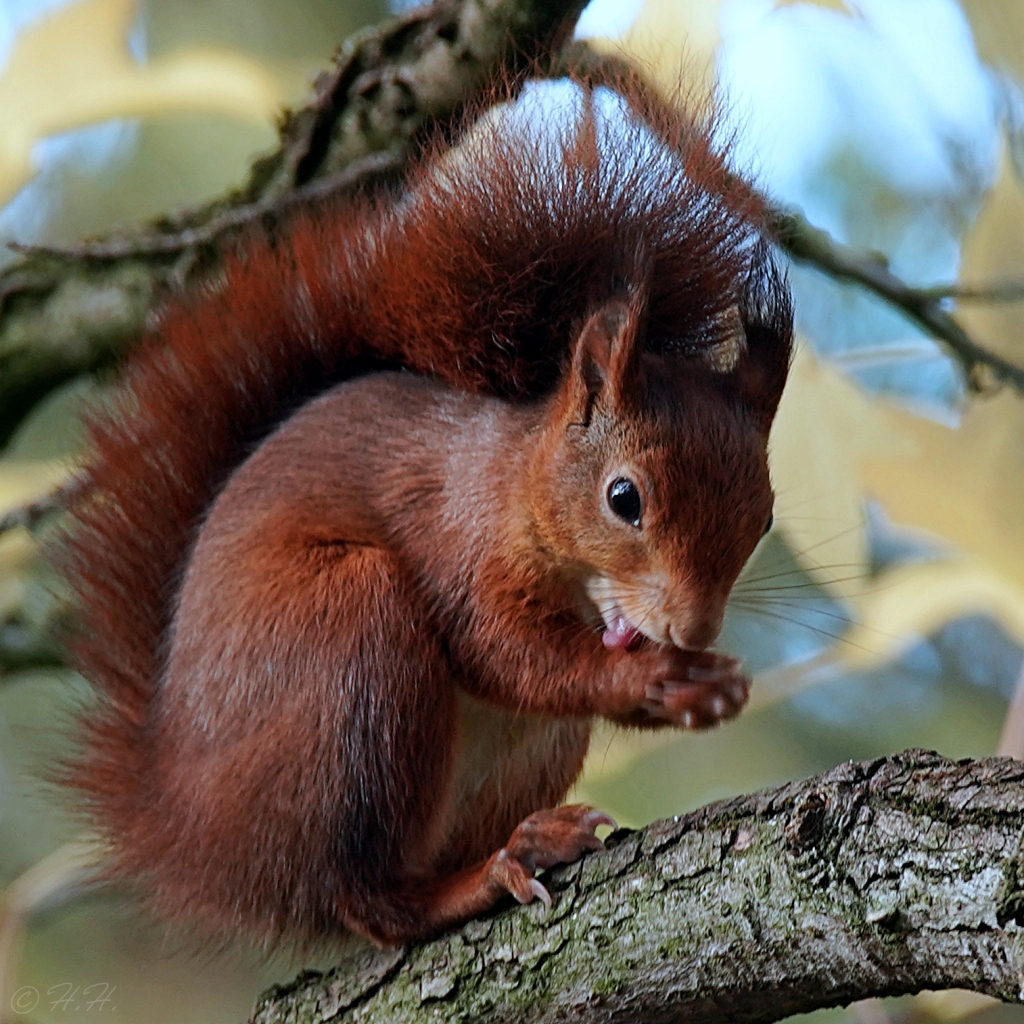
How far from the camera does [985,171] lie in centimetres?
254

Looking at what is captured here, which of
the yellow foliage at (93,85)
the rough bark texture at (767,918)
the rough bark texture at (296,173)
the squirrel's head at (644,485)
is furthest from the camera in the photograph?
the yellow foliage at (93,85)

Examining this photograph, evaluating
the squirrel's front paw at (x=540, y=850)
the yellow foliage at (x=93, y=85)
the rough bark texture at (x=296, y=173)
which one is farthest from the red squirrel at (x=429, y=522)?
the yellow foliage at (x=93, y=85)

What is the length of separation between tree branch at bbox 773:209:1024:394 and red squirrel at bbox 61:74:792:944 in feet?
0.56

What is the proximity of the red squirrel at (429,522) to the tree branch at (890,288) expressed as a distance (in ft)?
0.56

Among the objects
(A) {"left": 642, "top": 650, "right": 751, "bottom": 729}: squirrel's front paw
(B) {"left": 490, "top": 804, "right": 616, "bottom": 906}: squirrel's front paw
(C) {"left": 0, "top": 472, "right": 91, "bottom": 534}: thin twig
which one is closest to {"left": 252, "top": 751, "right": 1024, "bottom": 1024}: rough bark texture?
(B) {"left": 490, "top": 804, "right": 616, "bottom": 906}: squirrel's front paw

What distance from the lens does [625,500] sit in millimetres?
1560

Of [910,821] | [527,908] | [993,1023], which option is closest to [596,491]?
[527,908]

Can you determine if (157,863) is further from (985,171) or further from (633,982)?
(985,171)

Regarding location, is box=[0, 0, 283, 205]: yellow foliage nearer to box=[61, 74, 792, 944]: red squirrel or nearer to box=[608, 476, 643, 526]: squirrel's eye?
box=[61, 74, 792, 944]: red squirrel

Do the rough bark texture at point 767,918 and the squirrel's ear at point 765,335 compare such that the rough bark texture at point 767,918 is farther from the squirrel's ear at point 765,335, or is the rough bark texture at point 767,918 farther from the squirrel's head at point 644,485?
the squirrel's ear at point 765,335

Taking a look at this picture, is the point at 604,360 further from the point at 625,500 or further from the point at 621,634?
the point at 621,634

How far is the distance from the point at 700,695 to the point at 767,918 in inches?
16.8

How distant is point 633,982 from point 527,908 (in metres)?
0.18

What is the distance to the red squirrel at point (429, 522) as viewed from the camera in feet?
5.04
